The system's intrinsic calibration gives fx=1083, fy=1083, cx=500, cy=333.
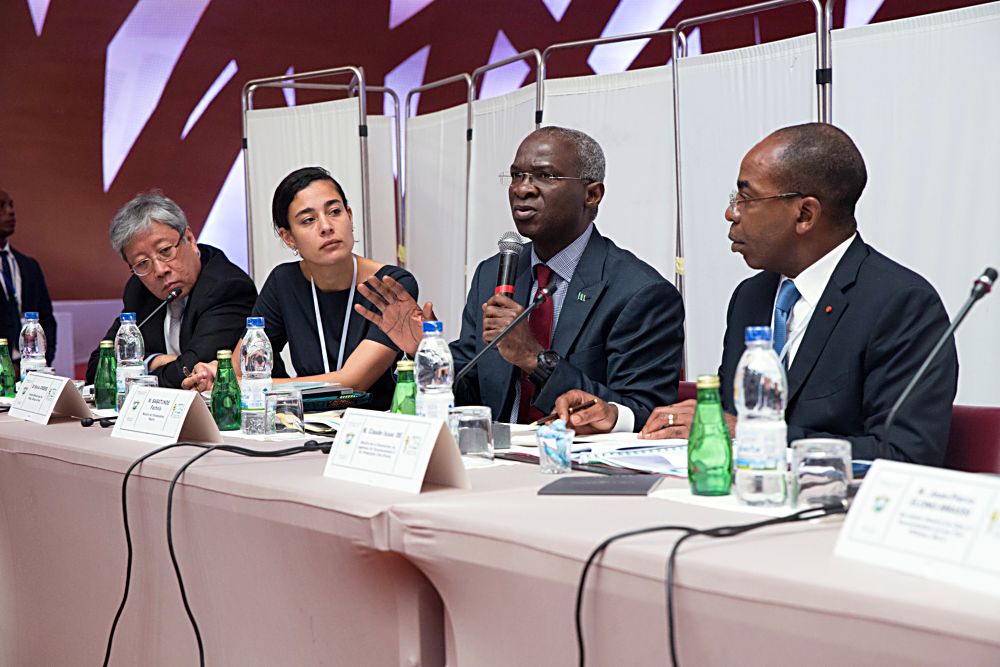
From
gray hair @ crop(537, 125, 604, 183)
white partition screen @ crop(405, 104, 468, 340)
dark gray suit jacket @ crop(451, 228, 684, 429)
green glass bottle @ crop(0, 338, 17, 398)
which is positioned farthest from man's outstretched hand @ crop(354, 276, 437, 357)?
white partition screen @ crop(405, 104, 468, 340)

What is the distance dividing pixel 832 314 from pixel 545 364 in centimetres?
60

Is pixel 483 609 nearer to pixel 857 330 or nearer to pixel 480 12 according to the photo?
pixel 857 330

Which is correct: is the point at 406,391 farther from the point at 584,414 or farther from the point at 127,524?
the point at 127,524

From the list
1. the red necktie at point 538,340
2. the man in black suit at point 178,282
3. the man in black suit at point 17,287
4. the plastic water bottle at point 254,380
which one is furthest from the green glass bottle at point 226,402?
the man in black suit at point 17,287

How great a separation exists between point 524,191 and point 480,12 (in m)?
3.69

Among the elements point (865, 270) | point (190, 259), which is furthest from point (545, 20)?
point (865, 270)

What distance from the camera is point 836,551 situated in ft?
3.40

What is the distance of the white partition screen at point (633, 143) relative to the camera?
4008 mm

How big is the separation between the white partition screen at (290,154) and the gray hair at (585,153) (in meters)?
2.39

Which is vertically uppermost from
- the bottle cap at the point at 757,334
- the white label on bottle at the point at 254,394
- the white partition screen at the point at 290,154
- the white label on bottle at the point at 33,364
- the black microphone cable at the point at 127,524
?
the white partition screen at the point at 290,154

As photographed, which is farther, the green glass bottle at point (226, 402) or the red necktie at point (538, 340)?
the red necktie at point (538, 340)

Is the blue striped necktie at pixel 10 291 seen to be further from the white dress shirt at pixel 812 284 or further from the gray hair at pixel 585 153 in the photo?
the white dress shirt at pixel 812 284

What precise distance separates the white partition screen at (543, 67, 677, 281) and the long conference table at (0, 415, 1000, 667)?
2480mm

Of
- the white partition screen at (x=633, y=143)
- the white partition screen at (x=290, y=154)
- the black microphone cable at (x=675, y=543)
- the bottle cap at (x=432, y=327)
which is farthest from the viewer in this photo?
the white partition screen at (x=290, y=154)
